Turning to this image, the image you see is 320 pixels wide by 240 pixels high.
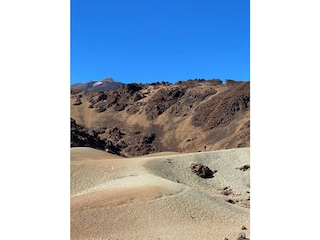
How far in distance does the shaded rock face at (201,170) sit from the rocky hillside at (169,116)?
13061 millimetres

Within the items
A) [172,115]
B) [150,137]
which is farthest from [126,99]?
[150,137]

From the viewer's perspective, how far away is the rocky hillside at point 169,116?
3550 centimetres

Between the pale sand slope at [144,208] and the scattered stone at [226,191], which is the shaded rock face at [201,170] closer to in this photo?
the pale sand slope at [144,208]

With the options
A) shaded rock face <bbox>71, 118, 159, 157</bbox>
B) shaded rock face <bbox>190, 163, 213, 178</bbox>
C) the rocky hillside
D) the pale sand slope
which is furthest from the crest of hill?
the pale sand slope

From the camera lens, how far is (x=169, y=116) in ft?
142

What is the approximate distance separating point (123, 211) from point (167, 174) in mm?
6222

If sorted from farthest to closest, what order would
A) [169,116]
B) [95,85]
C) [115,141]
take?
[95,85] → [169,116] → [115,141]

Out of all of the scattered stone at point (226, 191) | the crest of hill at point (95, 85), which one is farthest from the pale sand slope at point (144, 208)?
the crest of hill at point (95, 85)

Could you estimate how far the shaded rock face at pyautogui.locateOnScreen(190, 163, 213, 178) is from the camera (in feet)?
51.6

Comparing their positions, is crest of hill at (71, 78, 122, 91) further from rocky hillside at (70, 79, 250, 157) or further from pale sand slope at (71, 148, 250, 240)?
pale sand slope at (71, 148, 250, 240)

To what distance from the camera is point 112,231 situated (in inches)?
305

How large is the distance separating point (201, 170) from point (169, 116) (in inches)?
1089

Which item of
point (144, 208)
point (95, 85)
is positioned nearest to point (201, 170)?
point (144, 208)

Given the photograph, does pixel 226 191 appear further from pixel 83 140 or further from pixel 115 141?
pixel 115 141
